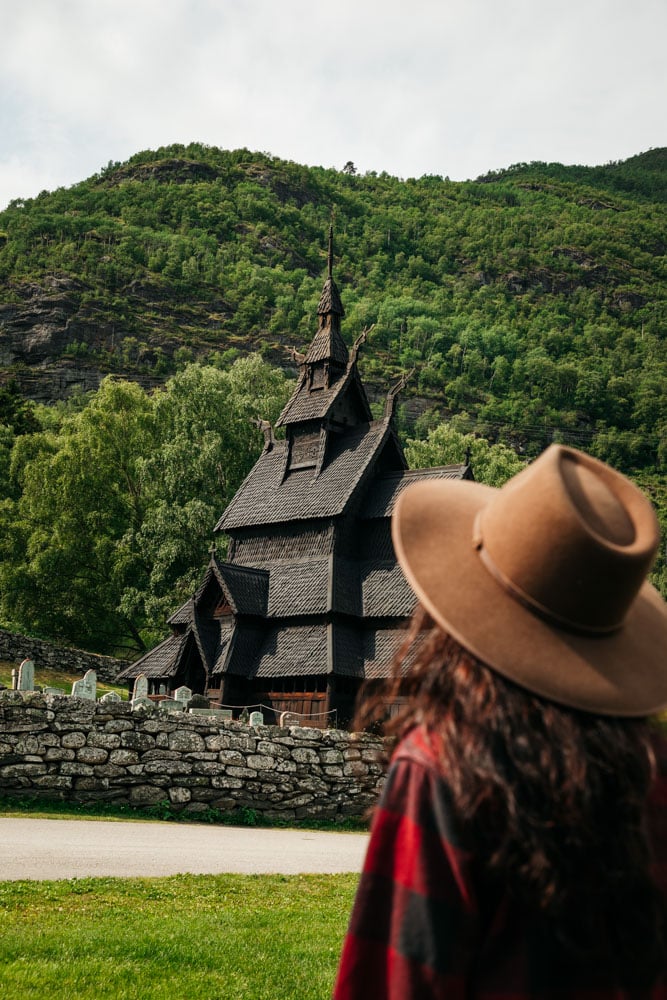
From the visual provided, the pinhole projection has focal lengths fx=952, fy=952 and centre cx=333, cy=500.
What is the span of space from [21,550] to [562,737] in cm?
5042

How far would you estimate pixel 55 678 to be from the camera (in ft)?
118

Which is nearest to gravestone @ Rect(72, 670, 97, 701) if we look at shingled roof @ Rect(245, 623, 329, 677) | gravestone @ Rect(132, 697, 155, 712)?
gravestone @ Rect(132, 697, 155, 712)

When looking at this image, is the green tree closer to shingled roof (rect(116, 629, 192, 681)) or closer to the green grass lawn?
shingled roof (rect(116, 629, 192, 681))

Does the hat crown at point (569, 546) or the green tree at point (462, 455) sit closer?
the hat crown at point (569, 546)

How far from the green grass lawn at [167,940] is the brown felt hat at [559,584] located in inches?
204

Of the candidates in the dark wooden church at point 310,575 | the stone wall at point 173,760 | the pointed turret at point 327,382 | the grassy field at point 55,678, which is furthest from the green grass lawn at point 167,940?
the grassy field at point 55,678

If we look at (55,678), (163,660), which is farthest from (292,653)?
(55,678)

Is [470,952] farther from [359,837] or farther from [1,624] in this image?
[1,624]

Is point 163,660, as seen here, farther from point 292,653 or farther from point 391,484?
point 391,484

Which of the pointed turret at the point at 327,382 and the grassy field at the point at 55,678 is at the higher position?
the pointed turret at the point at 327,382

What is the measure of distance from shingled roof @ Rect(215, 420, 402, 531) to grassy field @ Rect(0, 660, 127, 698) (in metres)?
8.55

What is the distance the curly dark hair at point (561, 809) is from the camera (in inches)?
78.7

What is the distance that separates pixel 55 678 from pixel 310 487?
42.6 ft

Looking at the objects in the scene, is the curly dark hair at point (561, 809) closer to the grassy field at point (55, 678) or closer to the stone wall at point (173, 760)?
the stone wall at point (173, 760)
